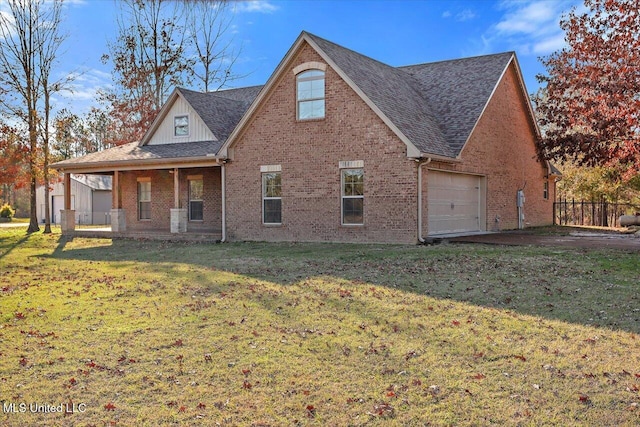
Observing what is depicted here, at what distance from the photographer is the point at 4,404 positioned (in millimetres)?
4930

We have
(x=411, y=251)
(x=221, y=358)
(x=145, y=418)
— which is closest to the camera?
(x=145, y=418)

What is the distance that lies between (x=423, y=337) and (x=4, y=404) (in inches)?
171

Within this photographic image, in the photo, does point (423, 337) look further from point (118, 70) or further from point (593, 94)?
point (118, 70)

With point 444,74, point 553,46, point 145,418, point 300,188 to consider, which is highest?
point 553,46

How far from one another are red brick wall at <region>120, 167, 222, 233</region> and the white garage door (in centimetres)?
903

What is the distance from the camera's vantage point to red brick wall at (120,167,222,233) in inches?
923

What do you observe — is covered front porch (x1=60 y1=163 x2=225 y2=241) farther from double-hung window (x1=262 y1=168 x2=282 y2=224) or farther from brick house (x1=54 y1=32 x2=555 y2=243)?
double-hung window (x1=262 y1=168 x2=282 y2=224)

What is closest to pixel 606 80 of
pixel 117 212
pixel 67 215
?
pixel 117 212

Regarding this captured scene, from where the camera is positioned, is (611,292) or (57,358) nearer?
(57,358)

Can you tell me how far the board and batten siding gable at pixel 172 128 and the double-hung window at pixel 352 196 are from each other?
7.61 m

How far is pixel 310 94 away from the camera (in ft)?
60.3

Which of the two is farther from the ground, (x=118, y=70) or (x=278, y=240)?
(x=118, y=70)

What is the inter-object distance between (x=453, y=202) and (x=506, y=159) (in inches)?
187

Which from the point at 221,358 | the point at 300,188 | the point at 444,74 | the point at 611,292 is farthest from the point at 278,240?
the point at 221,358
